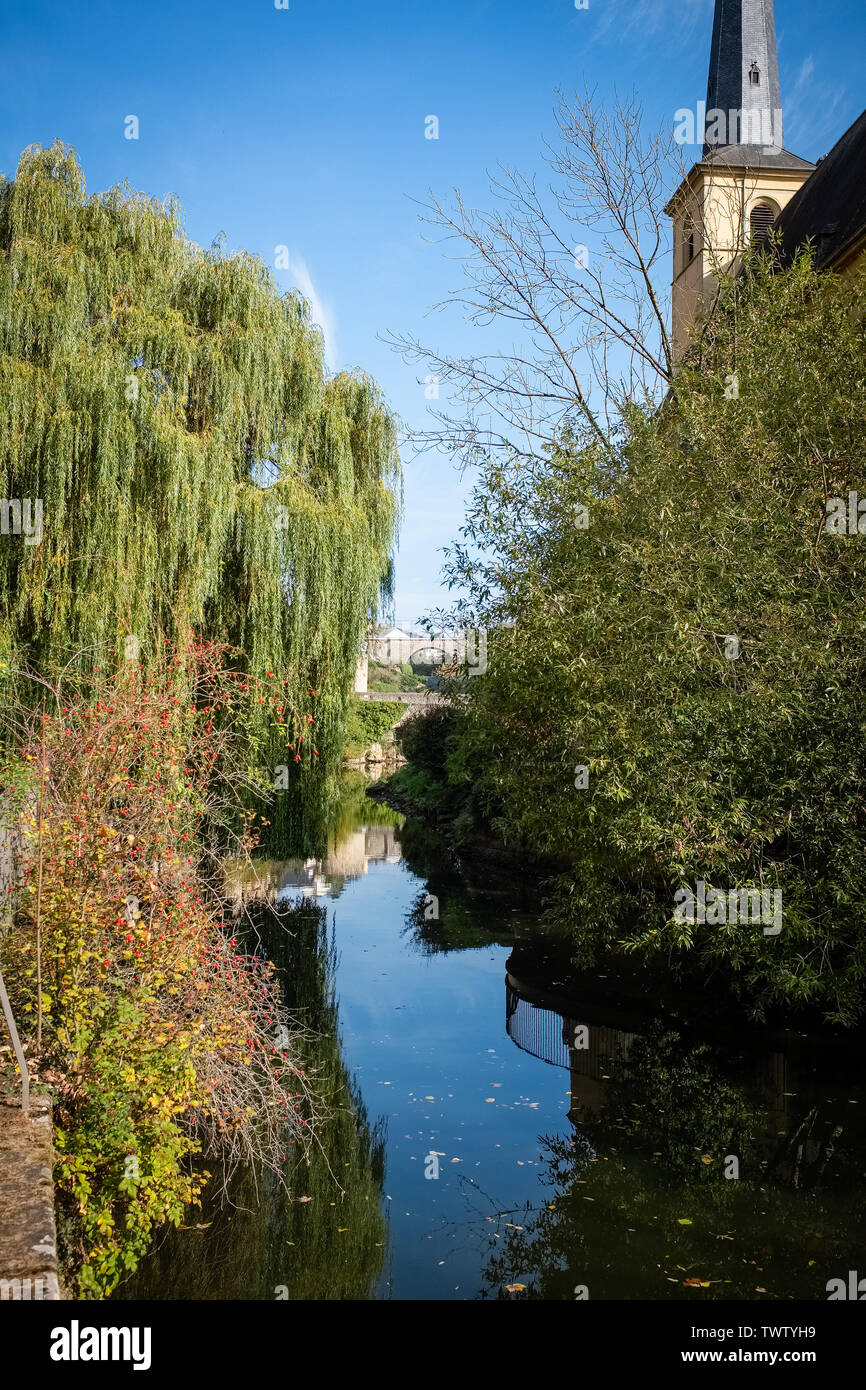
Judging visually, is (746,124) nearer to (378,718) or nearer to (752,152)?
(752,152)

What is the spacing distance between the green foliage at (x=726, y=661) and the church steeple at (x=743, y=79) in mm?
14774

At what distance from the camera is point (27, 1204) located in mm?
4137

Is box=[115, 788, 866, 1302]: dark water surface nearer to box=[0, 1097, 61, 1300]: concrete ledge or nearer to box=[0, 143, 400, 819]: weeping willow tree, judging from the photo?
box=[0, 1097, 61, 1300]: concrete ledge

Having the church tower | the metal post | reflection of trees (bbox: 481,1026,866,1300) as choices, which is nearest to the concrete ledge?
the metal post

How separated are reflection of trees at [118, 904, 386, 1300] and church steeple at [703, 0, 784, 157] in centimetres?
A: 2277

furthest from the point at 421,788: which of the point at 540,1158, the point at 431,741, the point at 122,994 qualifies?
the point at 122,994

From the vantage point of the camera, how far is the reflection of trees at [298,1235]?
5.45 m

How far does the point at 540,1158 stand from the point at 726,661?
422 cm

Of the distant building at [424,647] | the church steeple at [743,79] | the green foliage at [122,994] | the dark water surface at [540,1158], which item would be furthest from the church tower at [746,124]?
the green foliage at [122,994]

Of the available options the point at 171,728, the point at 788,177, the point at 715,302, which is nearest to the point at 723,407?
the point at 715,302

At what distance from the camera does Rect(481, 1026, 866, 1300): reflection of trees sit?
18.1 ft

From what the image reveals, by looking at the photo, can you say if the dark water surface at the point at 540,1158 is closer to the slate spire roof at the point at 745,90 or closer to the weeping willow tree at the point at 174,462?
the weeping willow tree at the point at 174,462

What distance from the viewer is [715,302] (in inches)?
505
